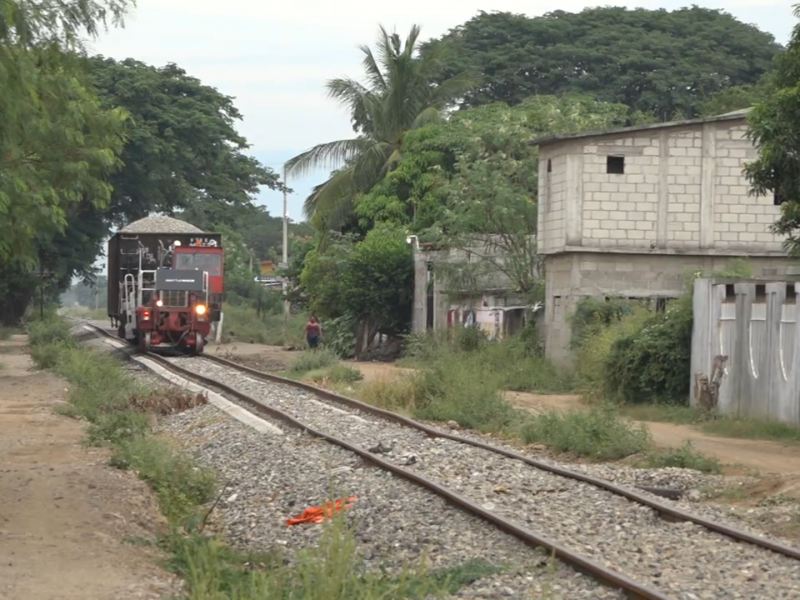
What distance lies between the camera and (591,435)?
1620cm

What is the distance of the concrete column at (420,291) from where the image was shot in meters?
36.8

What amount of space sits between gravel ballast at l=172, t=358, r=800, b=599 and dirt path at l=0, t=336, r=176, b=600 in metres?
3.13

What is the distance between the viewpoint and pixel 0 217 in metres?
16.8

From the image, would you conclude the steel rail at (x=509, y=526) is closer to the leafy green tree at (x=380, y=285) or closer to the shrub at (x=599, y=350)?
the shrub at (x=599, y=350)

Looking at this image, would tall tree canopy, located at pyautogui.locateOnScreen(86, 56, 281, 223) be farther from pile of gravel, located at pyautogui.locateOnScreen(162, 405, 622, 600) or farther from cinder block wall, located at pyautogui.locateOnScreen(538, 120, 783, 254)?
pile of gravel, located at pyautogui.locateOnScreen(162, 405, 622, 600)

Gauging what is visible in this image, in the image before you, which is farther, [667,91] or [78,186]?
[667,91]

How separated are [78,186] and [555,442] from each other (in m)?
8.11

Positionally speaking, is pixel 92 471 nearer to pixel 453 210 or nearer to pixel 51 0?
pixel 51 0

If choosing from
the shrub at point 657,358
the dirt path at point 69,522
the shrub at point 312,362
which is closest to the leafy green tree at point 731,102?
the shrub at point 312,362

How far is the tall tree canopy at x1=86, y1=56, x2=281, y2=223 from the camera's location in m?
58.0

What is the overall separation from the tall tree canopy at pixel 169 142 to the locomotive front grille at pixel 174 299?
2242 centimetres

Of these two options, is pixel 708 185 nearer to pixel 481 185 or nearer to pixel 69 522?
pixel 481 185

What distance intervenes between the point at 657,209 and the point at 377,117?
795 inches

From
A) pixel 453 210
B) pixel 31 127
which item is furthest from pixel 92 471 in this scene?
pixel 453 210
